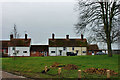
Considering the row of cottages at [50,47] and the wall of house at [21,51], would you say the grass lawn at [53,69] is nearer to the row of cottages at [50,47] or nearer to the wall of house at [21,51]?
the wall of house at [21,51]

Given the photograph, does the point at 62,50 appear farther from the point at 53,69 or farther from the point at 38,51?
the point at 53,69

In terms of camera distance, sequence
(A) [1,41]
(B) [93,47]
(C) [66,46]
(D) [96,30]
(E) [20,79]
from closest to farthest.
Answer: (E) [20,79], (D) [96,30], (C) [66,46], (A) [1,41], (B) [93,47]

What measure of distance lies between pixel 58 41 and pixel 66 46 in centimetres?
423

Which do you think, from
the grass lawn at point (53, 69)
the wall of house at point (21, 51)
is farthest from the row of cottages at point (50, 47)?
the grass lawn at point (53, 69)

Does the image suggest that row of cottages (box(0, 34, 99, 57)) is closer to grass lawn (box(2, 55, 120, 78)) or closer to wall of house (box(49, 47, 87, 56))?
wall of house (box(49, 47, 87, 56))

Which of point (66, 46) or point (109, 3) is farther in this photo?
point (66, 46)

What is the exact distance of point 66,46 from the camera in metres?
70.2

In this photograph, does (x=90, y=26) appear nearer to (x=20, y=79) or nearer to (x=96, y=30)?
(x=96, y=30)

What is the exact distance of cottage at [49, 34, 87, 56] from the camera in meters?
69.5

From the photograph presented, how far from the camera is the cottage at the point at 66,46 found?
6950 centimetres

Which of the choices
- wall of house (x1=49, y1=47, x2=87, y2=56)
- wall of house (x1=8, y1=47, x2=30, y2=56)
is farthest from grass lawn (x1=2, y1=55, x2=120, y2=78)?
wall of house (x1=49, y1=47, x2=87, y2=56)

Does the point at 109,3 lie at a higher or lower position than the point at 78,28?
higher

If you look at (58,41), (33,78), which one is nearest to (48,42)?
(58,41)

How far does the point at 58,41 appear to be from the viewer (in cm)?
7219
